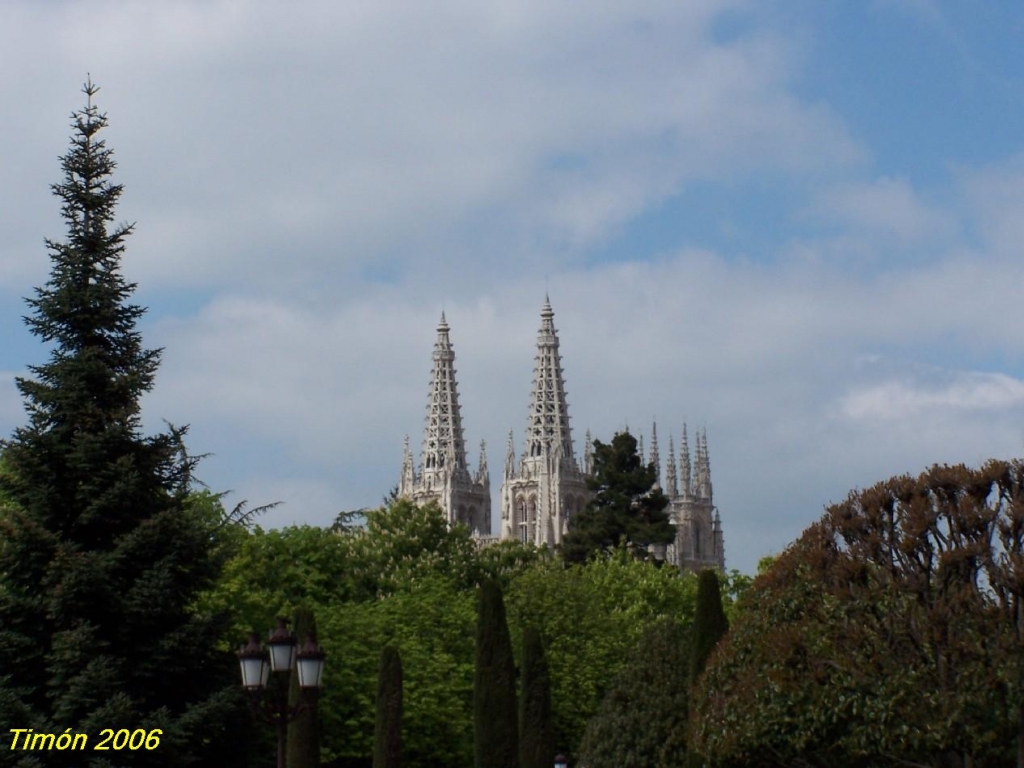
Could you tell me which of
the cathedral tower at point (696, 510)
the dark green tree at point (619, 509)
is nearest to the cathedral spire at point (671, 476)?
the cathedral tower at point (696, 510)

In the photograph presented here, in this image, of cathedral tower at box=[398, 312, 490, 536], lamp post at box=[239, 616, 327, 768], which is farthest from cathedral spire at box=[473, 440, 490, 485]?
lamp post at box=[239, 616, 327, 768]

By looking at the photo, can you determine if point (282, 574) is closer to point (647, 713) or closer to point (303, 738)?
point (303, 738)

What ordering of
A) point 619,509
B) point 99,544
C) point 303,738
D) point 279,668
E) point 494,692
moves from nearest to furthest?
point 279,668, point 99,544, point 303,738, point 494,692, point 619,509

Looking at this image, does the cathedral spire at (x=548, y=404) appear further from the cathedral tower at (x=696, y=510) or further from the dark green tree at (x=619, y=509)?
the dark green tree at (x=619, y=509)

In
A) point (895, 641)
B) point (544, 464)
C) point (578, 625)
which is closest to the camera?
point (895, 641)

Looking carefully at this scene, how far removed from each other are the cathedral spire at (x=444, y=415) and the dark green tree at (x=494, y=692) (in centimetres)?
12424

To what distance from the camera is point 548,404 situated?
534 ft

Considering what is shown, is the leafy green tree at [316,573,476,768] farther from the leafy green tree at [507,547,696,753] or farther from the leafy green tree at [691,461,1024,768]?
the leafy green tree at [691,461,1024,768]

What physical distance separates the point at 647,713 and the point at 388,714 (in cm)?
610

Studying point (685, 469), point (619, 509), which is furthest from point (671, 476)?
point (619, 509)

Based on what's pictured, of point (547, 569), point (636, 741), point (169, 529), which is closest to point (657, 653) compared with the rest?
point (636, 741)

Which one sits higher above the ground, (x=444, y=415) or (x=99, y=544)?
(x=444, y=415)

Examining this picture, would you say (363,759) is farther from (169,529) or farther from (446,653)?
(169,529)

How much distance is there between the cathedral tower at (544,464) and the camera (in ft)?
527
